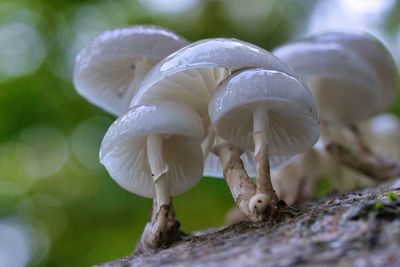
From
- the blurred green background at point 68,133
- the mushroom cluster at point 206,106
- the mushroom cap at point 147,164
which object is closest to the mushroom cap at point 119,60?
the mushroom cluster at point 206,106

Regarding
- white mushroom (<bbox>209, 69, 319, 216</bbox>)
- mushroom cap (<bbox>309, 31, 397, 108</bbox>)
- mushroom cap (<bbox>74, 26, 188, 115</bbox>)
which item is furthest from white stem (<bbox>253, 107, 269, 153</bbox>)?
mushroom cap (<bbox>309, 31, 397, 108</bbox>)

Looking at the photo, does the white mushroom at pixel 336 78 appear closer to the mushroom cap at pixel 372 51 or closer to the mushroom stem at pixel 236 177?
the mushroom cap at pixel 372 51

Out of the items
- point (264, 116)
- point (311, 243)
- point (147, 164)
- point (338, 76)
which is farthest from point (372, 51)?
point (311, 243)

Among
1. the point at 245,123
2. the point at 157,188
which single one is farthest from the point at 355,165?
the point at 157,188

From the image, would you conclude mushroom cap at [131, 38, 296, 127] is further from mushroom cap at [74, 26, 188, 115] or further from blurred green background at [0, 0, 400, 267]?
blurred green background at [0, 0, 400, 267]

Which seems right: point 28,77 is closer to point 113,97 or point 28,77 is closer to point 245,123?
point 113,97

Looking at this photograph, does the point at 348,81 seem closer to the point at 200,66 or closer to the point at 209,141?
the point at 209,141
